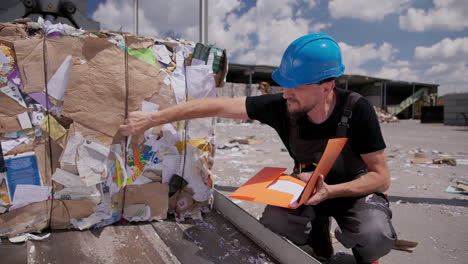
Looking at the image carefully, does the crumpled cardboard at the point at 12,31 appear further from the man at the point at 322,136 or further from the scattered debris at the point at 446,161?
the scattered debris at the point at 446,161

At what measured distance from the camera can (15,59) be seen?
1261mm

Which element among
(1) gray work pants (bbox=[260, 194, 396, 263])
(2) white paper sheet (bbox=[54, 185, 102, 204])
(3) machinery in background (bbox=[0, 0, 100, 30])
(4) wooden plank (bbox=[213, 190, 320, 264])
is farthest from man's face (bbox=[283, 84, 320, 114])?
(3) machinery in background (bbox=[0, 0, 100, 30])

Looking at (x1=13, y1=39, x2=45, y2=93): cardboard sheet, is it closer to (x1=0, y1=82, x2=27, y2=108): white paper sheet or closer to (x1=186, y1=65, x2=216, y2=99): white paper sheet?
(x1=0, y1=82, x2=27, y2=108): white paper sheet

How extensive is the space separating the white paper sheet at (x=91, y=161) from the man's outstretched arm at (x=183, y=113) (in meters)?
0.14

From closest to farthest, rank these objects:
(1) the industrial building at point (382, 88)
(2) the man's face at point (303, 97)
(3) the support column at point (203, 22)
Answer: (2) the man's face at point (303, 97) < (3) the support column at point (203, 22) < (1) the industrial building at point (382, 88)

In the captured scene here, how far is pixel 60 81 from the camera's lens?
1.33 metres

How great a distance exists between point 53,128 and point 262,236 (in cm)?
110

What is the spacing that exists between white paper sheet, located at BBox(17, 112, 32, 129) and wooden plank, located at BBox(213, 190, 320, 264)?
3.46 ft

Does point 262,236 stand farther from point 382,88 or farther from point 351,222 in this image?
point 382,88

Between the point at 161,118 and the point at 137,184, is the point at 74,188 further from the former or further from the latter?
the point at 161,118

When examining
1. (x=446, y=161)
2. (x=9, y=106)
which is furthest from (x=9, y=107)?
(x=446, y=161)

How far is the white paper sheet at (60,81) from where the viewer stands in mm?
1318

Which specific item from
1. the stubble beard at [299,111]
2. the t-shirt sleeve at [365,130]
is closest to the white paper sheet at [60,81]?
the stubble beard at [299,111]

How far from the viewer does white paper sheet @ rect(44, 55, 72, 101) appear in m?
1.32
